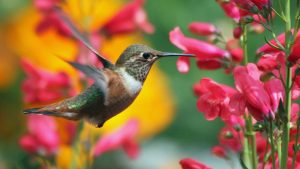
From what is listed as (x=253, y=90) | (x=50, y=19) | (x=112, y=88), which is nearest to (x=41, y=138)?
(x=50, y=19)

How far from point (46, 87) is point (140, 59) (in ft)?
4.85

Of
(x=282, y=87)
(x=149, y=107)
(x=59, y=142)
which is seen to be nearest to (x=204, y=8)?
(x=149, y=107)

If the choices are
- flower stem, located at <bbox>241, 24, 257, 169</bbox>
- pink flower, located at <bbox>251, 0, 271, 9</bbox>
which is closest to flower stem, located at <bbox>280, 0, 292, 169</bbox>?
pink flower, located at <bbox>251, 0, 271, 9</bbox>

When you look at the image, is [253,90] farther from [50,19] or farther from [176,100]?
[176,100]

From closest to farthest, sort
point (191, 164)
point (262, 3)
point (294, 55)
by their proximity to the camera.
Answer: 1. point (294, 55)
2. point (262, 3)
3. point (191, 164)

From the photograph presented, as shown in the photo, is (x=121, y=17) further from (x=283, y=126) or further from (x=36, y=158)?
(x=283, y=126)

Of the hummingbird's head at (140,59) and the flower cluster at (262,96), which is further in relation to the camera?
the hummingbird's head at (140,59)

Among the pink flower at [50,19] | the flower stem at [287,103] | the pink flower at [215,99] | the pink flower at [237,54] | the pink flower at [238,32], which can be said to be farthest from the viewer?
the pink flower at [50,19]

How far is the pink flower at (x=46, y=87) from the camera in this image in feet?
14.4

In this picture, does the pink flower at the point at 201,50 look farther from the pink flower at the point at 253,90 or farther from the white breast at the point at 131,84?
the pink flower at the point at 253,90

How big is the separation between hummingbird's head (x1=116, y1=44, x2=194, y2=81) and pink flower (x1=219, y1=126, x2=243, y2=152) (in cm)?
41

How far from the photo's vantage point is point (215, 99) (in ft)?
9.29

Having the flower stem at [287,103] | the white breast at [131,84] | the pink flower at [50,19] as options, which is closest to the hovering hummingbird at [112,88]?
the white breast at [131,84]

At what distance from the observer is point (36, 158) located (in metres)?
A: 4.13
